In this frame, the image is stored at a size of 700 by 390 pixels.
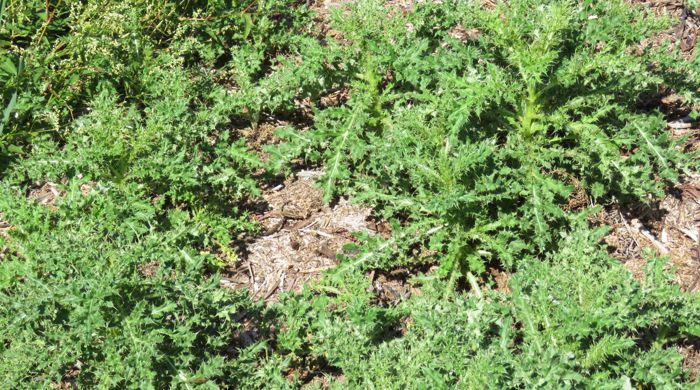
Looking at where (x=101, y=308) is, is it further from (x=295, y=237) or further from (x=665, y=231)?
(x=665, y=231)

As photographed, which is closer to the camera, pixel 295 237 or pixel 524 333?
pixel 524 333

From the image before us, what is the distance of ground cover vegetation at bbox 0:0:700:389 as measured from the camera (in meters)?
4.07

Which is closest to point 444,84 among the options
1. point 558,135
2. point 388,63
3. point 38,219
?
point 388,63

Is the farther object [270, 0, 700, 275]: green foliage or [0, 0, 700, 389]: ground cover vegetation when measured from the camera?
[270, 0, 700, 275]: green foliage

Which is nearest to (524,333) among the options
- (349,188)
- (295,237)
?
(349,188)

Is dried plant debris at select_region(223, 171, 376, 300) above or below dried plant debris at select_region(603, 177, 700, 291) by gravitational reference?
below

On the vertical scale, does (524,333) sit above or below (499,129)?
below

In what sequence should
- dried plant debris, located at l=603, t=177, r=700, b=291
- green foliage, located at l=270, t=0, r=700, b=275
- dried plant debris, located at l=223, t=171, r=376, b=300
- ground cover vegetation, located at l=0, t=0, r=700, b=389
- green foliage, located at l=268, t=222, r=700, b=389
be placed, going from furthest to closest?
1. dried plant debris, located at l=223, t=171, r=376, b=300
2. dried plant debris, located at l=603, t=177, r=700, b=291
3. green foliage, located at l=270, t=0, r=700, b=275
4. ground cover vegetation, located at l=0, t=0, r=700, b=389
5. green foliage, located at l=268, t=222, r=700, b=389

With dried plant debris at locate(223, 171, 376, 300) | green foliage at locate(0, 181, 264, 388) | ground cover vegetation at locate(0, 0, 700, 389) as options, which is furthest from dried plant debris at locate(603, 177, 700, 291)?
green foliage at locate(0, 181, 264, 388)

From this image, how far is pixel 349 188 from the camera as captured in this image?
5332 millimetres

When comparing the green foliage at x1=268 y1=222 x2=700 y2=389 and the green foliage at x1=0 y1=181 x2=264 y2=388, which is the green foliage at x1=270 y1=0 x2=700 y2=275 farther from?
the green foliage at x1=0 y1=181 x2=264 y2=388

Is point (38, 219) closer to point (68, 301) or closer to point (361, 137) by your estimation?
point (68, 301)

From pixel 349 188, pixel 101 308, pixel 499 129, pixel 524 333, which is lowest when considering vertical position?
pixel 101 308

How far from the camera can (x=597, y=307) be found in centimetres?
409
